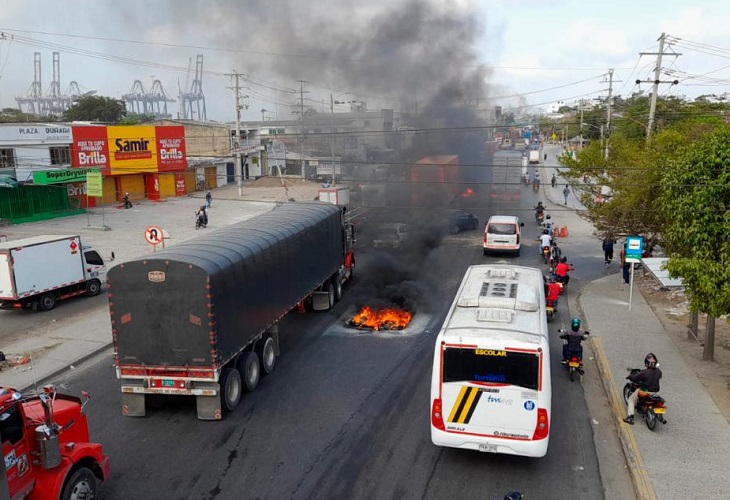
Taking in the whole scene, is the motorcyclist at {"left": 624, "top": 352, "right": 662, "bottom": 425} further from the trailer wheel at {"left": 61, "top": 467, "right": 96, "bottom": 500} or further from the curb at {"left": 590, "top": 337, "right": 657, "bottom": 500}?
the trailer wheel at {"left": 61, "top": 467, "right": 96, "bottom": 500}

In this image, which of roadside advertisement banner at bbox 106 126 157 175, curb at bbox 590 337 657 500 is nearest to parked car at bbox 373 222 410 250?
curb at bbox 590 337 657 500

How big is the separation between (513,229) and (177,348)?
748 inches

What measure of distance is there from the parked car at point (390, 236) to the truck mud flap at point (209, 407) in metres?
16.2

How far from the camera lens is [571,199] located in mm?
49375

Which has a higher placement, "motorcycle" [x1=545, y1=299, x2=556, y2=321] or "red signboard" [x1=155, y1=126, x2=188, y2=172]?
"red signboard" [x1=155, y1=126, x2=188, y2=172]

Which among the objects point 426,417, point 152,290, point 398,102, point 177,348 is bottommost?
point 426,417

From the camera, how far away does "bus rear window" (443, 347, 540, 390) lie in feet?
27.6

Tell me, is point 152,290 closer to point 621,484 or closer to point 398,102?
point 621,484

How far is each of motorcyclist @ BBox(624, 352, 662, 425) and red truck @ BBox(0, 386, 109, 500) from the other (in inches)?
337

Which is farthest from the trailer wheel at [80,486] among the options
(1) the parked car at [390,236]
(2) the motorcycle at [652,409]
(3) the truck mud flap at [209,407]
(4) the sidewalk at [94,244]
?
(1) the parked car at [390,236]

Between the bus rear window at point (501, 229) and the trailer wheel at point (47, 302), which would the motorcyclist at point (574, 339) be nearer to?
the bus rear window at point (501, 229)

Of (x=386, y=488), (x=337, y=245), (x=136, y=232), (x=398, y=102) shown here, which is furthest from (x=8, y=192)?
(x=386, y=488)

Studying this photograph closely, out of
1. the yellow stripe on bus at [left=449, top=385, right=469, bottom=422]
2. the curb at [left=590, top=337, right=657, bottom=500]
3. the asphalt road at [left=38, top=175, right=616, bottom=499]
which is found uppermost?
the yellow stripe on bus at [left=449, top=385, right=469, bottom=422]

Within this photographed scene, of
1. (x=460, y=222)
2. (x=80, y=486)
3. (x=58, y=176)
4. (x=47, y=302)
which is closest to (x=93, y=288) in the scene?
(x=47, y=302)
